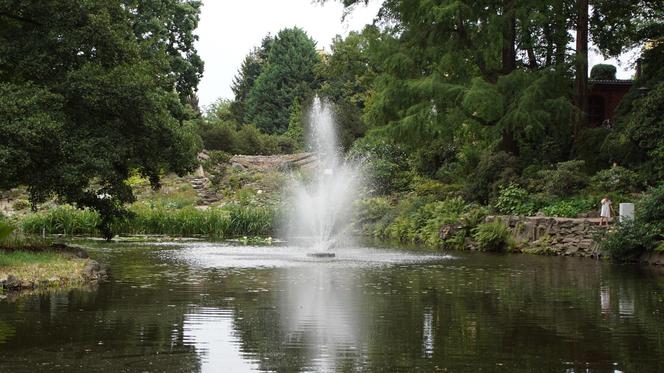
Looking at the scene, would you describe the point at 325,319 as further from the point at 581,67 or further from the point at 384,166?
the point at 384,166

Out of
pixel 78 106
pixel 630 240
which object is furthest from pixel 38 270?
pixel 630 240

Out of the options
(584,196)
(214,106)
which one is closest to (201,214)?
(584,196)

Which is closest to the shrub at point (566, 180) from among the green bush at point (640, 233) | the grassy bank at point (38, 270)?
the green bush at point (640, 233)

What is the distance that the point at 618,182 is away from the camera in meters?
25.1

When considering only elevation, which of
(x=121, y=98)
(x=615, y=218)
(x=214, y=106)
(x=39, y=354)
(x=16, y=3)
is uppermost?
(x=214, y=106)

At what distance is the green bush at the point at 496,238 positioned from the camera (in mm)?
24750

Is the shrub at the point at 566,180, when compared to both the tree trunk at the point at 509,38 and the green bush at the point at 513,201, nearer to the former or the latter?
the green bush at the point at 513,201

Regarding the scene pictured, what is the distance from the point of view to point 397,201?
122ft

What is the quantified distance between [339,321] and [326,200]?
18451 millimetres

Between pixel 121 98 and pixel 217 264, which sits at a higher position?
pixel 121 98

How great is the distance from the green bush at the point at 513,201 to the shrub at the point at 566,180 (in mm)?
679

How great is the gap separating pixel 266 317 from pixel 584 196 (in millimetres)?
16530

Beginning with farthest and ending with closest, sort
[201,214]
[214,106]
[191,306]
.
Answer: [214,106] < [201,214] < [191,306]

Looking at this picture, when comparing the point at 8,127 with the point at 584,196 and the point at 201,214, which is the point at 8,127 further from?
the point at 201,214
